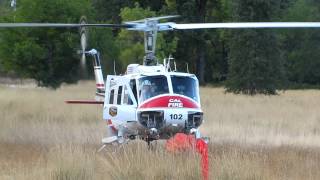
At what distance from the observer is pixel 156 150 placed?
1094 centimetres

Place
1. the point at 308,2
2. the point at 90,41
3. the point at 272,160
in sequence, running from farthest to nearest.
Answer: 1. the point at 308,2
2. the point at 90,41
3. the point at 272,160

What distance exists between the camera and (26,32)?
1606 inches

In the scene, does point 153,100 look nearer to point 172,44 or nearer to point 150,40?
point 150,40

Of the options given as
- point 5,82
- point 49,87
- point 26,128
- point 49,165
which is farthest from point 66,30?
point 49,165

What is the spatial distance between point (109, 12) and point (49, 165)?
53.1 m

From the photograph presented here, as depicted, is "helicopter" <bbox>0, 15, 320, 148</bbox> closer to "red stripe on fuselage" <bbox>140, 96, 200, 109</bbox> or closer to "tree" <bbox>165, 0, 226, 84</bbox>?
"red stripe on fuselage" <bbox>140, 96, 200, 109</bbox>

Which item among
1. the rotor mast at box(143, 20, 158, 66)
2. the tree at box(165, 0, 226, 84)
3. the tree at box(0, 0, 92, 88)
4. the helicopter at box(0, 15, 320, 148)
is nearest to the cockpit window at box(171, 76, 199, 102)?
the helicopter at box(0, 15, 320, 148)

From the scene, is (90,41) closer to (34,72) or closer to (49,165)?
(34,72)

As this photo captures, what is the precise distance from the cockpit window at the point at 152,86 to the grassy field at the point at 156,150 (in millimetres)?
1042

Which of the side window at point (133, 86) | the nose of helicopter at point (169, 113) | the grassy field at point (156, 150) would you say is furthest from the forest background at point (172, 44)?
the nose of helicopter at point (169, 113)

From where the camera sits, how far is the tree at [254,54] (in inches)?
1850

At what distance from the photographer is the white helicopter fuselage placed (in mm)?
13945

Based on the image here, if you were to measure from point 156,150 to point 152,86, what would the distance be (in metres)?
3.52

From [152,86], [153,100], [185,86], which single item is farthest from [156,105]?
[185,86]
